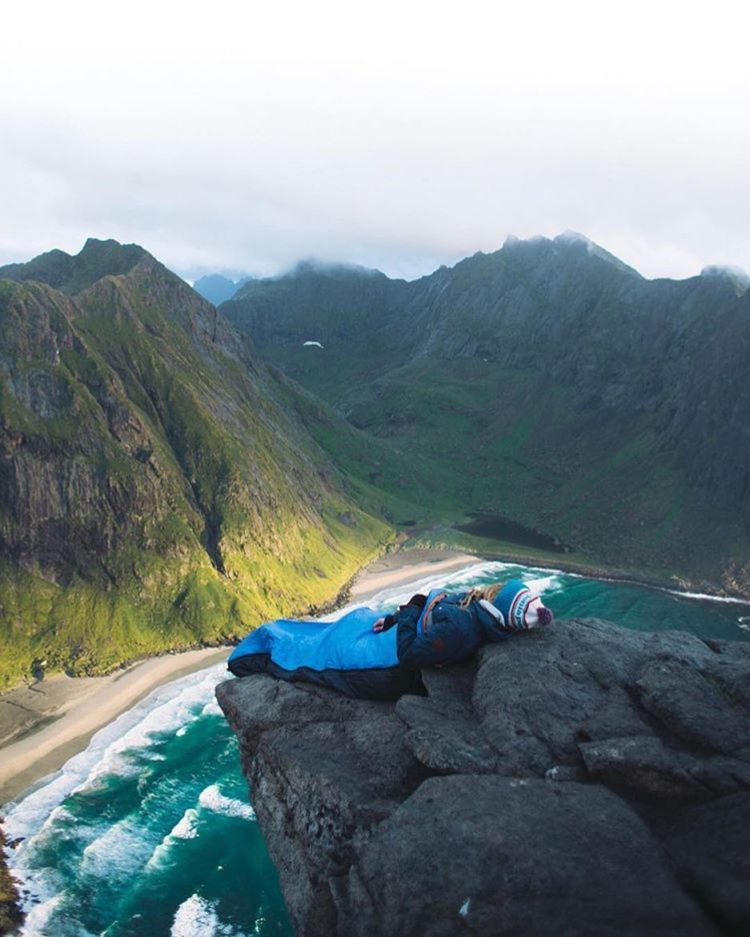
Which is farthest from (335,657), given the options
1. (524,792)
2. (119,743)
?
(119,743)

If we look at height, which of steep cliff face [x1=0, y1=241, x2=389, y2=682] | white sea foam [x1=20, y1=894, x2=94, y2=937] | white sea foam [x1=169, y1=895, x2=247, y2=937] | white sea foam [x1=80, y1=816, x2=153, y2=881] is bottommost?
white sea foam [x1=80, y1=816, x2=153, y2=881]

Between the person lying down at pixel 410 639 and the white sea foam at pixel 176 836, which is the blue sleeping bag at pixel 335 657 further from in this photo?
the white sea foam at pixel 176 836

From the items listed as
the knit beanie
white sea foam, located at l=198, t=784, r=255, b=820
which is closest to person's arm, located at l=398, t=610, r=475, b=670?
the knit beanie

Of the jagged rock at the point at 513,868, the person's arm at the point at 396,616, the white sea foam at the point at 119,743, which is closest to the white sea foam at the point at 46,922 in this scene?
the white sea foam at the point at 119,743

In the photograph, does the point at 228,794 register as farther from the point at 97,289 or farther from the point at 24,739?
the point at 97,289

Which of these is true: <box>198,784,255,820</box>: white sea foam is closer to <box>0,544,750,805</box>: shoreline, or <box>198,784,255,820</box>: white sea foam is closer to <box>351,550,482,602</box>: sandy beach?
<box>0,544,750,805</box>: shoreline

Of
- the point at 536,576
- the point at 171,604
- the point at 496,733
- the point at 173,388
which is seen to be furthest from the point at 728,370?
the point at 496,733

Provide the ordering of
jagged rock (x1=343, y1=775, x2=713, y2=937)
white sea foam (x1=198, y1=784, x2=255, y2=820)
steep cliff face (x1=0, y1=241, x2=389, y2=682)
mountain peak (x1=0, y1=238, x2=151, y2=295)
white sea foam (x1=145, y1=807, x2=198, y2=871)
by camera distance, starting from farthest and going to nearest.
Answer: mountain peak (x1=0, y1=238, x2=151, y2=295), steep cliff face (x1=0, y1=241, x2=389, y2=682), white sea foam (x1=198, y1=784, x2=255, y2=820), white sea foam (x1=145, y1=807, x2=198, y2=871), jagged rock (x1=343, y1=775, x2=713, y2=937)
